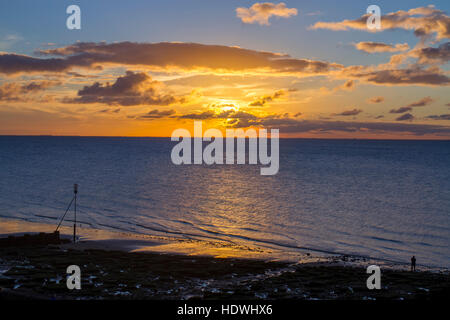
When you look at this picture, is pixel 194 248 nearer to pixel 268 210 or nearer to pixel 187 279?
pixel 187 279

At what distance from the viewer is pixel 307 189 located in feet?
286

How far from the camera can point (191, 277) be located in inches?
1042

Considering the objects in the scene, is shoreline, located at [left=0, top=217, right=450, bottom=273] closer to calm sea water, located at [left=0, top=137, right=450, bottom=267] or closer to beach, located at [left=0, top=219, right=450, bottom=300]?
beach, located at [left=0, top=219, right=450, bottom=300]

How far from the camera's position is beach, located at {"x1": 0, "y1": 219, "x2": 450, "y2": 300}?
2222 cm

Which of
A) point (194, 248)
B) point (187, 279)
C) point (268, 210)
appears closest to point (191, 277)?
point (187, 279)

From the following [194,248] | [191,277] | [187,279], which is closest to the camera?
[187,279]

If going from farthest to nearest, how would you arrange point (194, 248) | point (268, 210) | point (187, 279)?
point (268, 210)
point (194, 248)
point (187, 279)

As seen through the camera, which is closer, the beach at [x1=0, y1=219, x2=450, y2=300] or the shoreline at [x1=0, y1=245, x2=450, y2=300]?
the shoreline at [x1=0, y1=245, x2=450, y2=300]

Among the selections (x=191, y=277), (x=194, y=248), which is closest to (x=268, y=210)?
(x=194, y=248)

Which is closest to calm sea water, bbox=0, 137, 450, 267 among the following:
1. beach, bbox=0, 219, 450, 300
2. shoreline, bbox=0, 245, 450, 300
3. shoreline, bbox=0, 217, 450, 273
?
shoreline, bbox=0, 217, 450, 273

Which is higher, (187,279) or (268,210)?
(187,279)

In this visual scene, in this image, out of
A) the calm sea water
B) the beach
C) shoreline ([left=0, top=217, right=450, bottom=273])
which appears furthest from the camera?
the calm sea water

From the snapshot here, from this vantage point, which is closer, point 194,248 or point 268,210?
point 194,248

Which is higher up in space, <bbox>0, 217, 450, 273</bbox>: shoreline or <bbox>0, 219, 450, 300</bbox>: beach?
<bbox>0, 219, 450, 300</bbox>: beach
